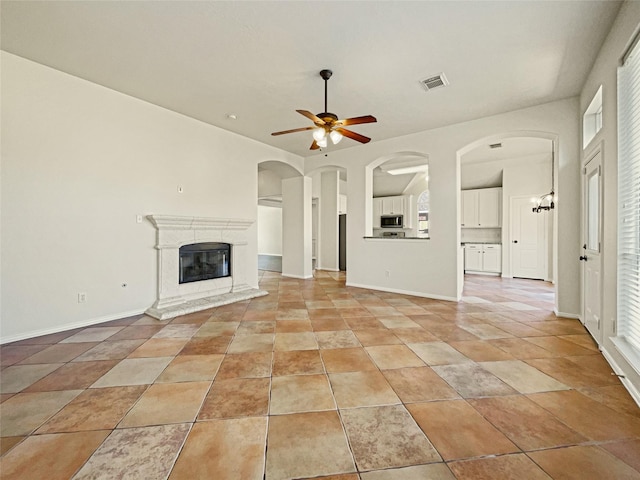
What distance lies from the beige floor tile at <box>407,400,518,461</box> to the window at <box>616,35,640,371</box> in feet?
4.42

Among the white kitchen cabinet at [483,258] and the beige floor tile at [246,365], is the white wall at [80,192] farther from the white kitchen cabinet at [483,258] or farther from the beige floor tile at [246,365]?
the white kitchen cabinet at [483,258]

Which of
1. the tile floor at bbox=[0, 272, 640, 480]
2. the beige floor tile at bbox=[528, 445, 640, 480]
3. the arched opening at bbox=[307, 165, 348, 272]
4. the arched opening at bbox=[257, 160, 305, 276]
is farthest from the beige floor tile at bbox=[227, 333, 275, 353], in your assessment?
the arched opening at bbox=[307, 165, 348, 272]

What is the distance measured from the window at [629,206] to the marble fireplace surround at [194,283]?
4.69m

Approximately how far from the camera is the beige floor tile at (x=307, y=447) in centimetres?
137

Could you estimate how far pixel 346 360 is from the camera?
255 centimetres

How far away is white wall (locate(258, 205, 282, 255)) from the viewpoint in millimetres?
12922

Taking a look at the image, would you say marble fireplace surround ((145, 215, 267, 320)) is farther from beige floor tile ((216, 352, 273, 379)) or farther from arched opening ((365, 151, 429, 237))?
arched opening ((365, 151, 429, 237))

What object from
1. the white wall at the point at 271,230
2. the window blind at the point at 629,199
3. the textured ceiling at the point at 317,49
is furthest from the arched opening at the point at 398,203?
the window blind at the point at 629,199

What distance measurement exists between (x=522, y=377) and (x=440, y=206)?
10.7ft

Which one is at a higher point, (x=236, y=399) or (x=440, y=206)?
(x=440, y=206)

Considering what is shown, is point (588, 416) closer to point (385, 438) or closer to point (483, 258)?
point (385, 438)

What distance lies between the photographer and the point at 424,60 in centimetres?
302

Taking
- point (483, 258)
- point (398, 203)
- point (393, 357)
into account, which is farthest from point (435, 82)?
point (398, 203)

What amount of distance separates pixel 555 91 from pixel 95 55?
5.66m
